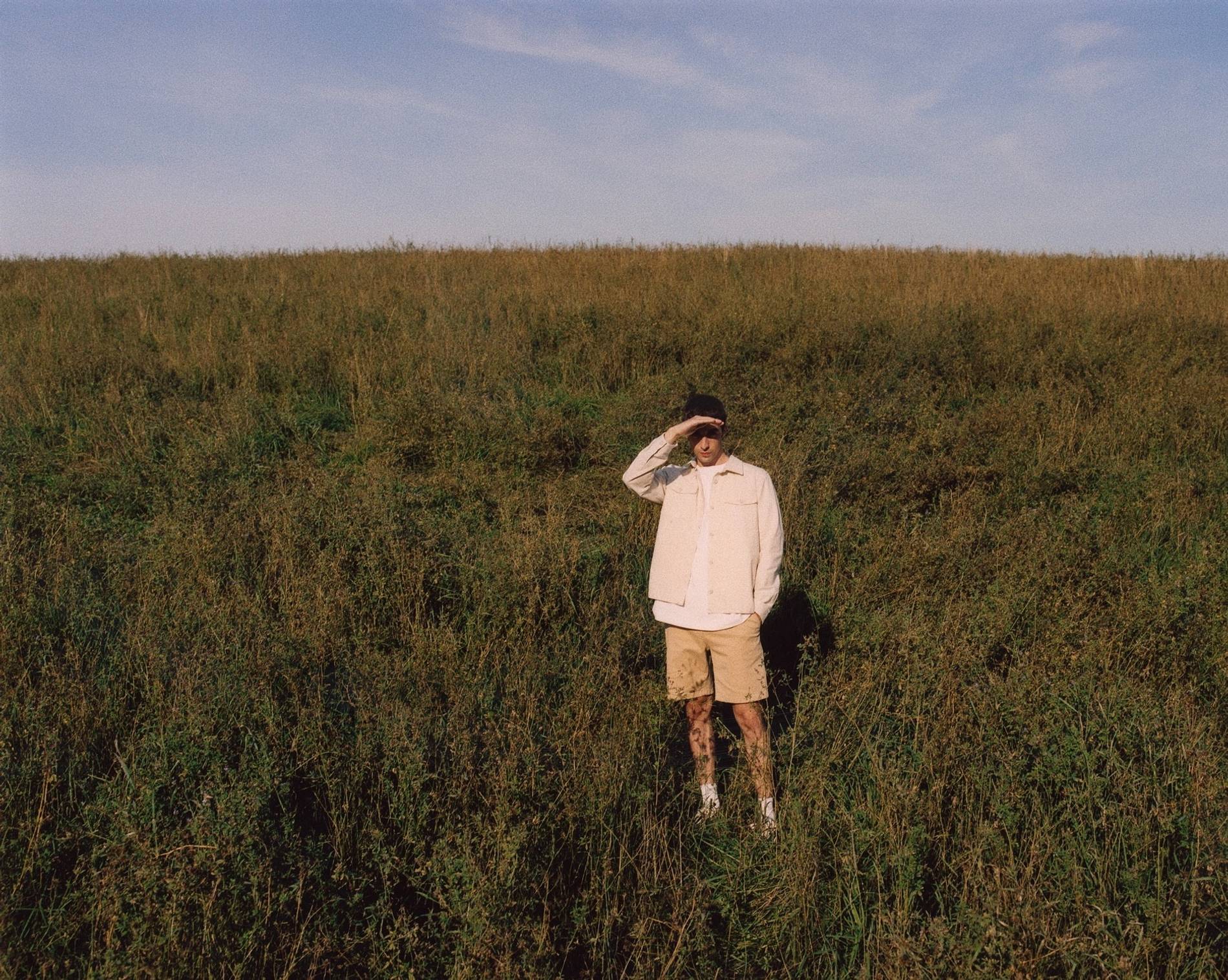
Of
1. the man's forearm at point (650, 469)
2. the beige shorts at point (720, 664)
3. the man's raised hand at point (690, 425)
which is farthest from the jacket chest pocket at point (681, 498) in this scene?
the beige shorts at point (720, 664)

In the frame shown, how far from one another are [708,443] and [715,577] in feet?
2.06

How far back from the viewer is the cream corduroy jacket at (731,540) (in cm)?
396

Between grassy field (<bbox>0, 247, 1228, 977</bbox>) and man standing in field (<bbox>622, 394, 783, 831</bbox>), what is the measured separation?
0.68ft

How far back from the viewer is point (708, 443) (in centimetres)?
407

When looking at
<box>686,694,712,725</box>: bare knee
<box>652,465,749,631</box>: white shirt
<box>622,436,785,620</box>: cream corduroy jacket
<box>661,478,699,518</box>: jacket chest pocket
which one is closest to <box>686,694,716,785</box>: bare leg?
<box>686,694,712,725</box>: bare knee

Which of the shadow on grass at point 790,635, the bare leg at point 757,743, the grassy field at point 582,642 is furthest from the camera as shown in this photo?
the shadow on grass at point 790,635

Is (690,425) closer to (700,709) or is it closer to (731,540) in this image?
(731,540)

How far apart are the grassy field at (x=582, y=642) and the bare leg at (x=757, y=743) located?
0.43 ft

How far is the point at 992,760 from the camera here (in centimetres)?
369

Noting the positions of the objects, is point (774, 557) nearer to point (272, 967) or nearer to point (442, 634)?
point (442, 634)

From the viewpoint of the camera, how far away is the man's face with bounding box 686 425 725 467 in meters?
4.07

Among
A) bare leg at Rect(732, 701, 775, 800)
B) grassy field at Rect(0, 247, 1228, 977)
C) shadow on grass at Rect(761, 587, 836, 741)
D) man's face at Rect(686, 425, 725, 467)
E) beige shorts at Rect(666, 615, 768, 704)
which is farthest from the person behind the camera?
shadow on grass at Rect(761, 587, 836, 741)

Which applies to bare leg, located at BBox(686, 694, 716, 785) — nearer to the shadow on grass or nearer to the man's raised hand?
the shadow on grass

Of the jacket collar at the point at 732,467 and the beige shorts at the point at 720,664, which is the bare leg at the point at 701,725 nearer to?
the beige shorts at the point at 720,664
